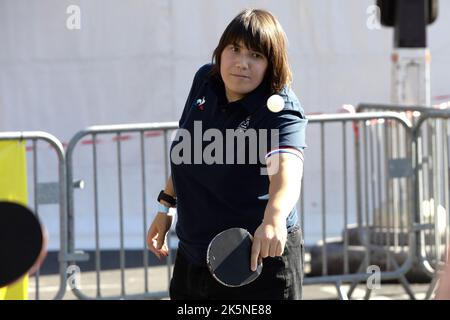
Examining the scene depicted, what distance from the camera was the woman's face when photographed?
3.30m

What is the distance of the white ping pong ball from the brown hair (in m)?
0.08

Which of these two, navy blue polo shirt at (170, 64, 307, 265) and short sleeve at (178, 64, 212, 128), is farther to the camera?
short sleeve at (178, 64, 212, 128)

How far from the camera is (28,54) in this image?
369 inches

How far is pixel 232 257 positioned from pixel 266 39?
2.98 ft

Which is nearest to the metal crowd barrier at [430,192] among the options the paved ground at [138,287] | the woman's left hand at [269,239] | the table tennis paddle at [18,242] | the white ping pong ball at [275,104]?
the paved ground at [138,287]

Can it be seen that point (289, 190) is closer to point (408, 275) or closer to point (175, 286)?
point (175, 286)

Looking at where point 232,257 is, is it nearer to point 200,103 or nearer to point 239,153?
point 239,153

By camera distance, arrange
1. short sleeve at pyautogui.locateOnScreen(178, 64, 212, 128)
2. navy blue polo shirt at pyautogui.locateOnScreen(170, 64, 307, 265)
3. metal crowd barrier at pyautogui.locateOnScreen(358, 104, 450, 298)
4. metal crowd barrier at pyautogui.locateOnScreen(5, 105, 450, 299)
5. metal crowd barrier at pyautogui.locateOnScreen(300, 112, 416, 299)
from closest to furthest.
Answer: navy blue polo shirt at pyautogui.locateOnScreen(170, 64, 307, 265)
short sleeve at pyautogui.locateOnScreen(178, 64, 212, 128)
metal crowd barrier at pyautogui.locateOnScreen(5, 105, 450, 299)
metal crowd barrier at pyautogui.locateOnScreen(358, 104, 450, 298)
metal crowd barrier at pyautogui.locateOnScreen(300, 112, 416, 299)

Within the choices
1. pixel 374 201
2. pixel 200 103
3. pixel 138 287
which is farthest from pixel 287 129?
pixel 138 287

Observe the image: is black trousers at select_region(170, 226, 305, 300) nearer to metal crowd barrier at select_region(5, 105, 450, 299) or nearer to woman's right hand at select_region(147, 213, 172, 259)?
woman's right hand at select_region(147, 213, 172, 259)

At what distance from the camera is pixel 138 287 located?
24.7 ft

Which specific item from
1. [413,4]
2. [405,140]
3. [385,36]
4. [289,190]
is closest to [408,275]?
[405,140]

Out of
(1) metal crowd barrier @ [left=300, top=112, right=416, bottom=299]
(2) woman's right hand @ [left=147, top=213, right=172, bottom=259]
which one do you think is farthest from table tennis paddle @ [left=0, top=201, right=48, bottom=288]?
(1) metal crowd barrier @ [left=300, top=112, right=416, bottom=299]

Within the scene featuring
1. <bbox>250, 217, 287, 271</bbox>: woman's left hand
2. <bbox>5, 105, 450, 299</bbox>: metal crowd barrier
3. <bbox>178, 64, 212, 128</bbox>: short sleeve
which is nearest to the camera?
<bbox>250, 217, 287, 271</bbox>: woman's left hand
